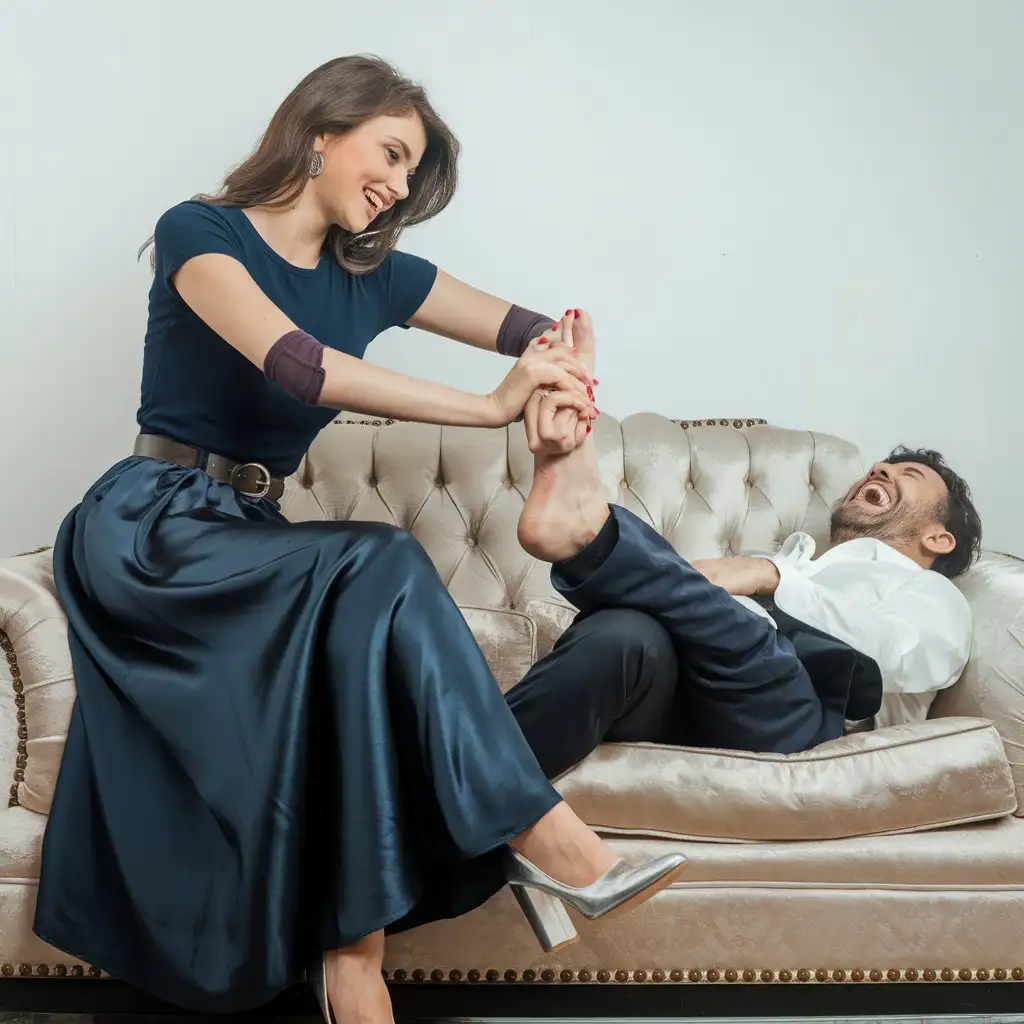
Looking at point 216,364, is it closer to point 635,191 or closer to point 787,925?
point 787,925

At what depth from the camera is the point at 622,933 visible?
1.47 meters

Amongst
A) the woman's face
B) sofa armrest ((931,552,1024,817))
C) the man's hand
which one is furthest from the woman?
sofa armrest ((931,552,1024,817))

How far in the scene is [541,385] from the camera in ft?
5.16

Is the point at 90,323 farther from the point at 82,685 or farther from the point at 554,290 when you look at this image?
the point at 82,685

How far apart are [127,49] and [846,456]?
6.22 ft

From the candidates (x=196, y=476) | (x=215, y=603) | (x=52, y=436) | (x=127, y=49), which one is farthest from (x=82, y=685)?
(x=127, y=49)

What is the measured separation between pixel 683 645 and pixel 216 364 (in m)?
0.84

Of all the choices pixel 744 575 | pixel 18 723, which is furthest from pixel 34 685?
pixel 744 575

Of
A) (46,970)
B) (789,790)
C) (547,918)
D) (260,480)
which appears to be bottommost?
(46,970)

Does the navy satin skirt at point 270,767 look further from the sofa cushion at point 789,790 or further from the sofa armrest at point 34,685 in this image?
the sofa cushion at point 789,790

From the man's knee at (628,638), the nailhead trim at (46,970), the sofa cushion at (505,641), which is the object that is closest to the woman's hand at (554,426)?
the man's knee at (628,638)

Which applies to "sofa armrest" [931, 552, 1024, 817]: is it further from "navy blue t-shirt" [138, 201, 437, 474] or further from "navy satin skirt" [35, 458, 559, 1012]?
"navy blue t-shirt" [138, 201, 437, 474]

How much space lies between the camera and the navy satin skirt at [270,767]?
1.25 m

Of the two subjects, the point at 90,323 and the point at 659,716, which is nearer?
the point at 659,716
